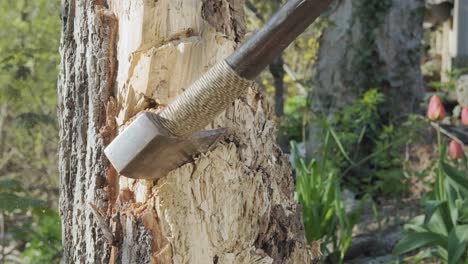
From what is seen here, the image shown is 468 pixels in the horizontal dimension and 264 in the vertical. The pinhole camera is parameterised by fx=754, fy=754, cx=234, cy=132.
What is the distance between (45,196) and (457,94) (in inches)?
194

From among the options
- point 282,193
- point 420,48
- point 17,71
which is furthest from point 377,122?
point 282,193

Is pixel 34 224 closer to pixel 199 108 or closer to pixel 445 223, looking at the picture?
pixel 445 223

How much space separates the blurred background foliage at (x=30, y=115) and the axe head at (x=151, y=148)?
1.87 meters

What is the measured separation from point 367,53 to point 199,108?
516cm

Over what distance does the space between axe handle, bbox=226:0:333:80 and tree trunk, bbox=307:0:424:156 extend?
496 centimetres

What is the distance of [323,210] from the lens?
423cm

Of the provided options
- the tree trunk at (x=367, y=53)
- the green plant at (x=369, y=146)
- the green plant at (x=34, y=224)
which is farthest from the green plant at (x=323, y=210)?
the tree trunk at (x=367, y=53)

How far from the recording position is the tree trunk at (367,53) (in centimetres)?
632

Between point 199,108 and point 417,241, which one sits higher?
point 199,108

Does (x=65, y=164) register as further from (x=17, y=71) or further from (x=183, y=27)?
(x=17, y=71)

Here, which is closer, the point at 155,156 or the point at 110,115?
the point at 155,156

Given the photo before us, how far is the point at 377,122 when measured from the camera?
6.46 m

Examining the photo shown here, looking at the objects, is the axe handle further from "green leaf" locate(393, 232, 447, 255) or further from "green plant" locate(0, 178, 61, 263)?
"green leaf" locate(393, 232, 447, 255)

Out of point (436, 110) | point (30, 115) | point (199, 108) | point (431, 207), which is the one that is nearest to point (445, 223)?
point (431, 207)
